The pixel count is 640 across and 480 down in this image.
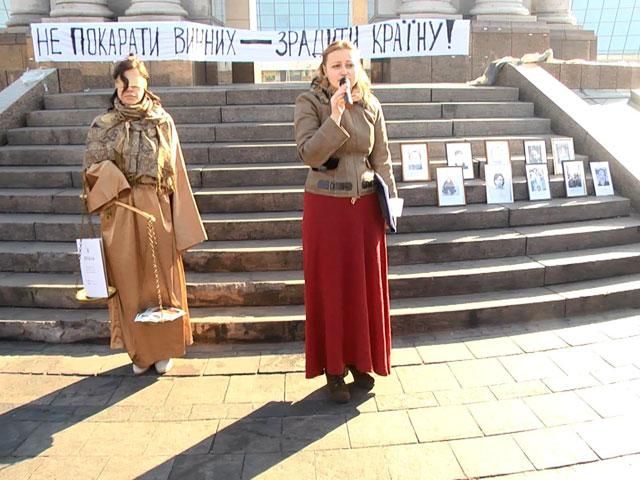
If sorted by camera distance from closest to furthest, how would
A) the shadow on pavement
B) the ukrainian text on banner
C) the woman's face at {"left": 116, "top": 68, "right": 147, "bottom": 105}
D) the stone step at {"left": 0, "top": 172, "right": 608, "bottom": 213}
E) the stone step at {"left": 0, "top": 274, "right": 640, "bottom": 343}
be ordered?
1. the shadow on pavement
2. the woman's face at {"left": 116, "top": 68, "right": 147, "bottom": 105}
3. the stone step at {"left": 0, "top": 274, "right": 640, "bottom": 343}
4. the stone step at {"left": 0, "top": 172, "right": 608, "bottom": 213}
5. the ukrainian text on banner

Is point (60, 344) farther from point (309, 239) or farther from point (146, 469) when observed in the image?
point (309, 239)

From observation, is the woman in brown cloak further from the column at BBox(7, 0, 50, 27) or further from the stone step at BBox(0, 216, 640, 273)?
the column at BBox(7, 0, 50, 27)

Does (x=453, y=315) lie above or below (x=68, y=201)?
below

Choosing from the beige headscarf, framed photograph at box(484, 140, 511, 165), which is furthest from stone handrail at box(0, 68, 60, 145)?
framed photograph at box(484, 140, 511, 165)

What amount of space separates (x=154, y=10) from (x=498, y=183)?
8113 mm

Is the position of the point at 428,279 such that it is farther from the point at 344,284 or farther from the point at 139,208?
the point at 139,208

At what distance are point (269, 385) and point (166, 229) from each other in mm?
1274

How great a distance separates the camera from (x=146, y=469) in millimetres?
2982

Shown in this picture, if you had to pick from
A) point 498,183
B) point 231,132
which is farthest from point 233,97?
point 498,183

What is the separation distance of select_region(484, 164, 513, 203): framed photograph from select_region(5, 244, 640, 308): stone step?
896 mm

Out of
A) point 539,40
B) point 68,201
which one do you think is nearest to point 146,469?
point 68,201

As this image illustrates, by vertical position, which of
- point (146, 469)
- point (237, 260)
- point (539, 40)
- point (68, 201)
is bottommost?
point (146, 469)

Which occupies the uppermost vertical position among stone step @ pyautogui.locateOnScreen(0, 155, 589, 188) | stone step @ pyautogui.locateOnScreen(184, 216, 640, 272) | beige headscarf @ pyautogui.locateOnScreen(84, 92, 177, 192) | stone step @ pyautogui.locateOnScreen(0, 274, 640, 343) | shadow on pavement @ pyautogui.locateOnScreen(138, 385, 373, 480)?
beige headscarf @ pyautogui.locateOnScreen(84, 92, 177, 192)

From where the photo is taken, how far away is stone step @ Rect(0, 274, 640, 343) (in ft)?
14.7
